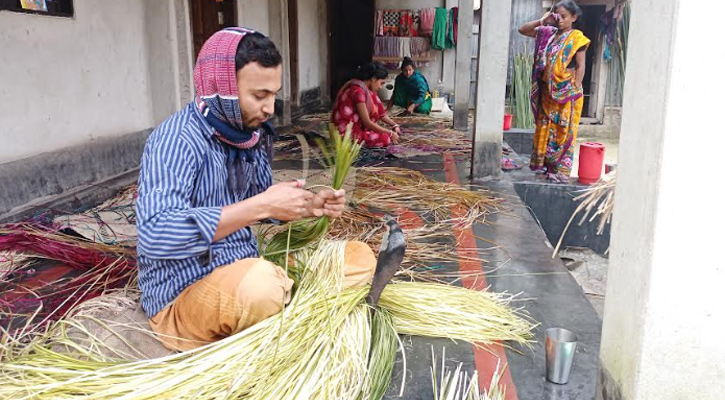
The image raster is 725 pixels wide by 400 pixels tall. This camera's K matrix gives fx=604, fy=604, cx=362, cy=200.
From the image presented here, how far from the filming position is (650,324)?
129 centimetres

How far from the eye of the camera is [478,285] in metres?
2.78

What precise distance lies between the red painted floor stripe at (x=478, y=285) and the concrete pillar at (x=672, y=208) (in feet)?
1.89

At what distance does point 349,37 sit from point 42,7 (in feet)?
33.2

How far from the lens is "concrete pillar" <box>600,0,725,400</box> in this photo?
3.86 ft

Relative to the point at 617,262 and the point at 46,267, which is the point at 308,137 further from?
the point at 617,262

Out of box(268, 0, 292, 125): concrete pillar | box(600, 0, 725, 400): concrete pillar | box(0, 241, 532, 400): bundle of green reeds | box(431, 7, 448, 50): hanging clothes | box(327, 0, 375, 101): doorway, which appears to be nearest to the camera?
box(600, 0, 725, 400): concrete pillar

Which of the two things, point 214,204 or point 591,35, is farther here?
point 591,35

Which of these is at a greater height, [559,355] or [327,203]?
[327,203]

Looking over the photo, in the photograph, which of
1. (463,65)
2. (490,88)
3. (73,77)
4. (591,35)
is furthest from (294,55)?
(73,77)

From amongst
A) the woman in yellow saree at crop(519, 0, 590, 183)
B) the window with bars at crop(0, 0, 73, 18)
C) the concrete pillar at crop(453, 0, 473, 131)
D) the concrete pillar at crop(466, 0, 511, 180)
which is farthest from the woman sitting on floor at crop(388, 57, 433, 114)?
the window with bars at crop(0, 0, 73, 18)

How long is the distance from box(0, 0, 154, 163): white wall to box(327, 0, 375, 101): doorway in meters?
8.10

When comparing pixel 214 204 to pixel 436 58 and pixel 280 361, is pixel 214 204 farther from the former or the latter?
pixel 436 58

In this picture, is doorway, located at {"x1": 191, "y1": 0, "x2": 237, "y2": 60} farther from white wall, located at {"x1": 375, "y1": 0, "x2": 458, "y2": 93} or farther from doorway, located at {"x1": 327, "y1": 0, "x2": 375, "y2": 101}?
white wall, located at {"x1": 375, "y1": 0, "x2": 458, "y2": 93}

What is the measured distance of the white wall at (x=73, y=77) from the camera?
12.0 ft
